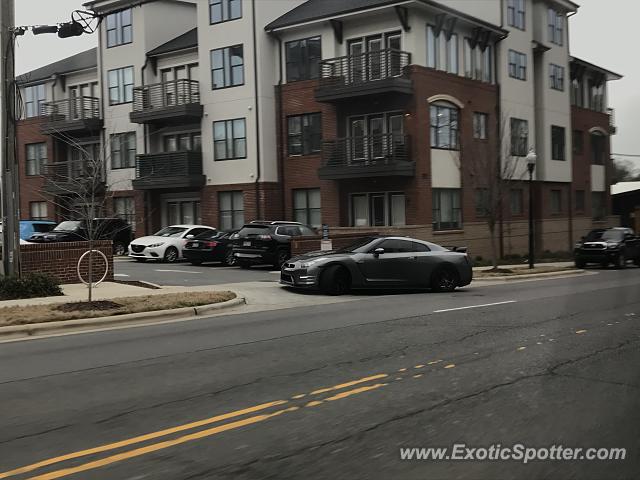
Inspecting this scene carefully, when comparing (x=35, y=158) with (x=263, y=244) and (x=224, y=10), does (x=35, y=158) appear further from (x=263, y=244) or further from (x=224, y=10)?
(x=263, y=244)

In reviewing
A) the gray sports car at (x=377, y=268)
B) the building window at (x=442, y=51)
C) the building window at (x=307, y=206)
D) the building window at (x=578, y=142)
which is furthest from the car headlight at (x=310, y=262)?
the building window at (x=578, y=142)

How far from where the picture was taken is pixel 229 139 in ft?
104

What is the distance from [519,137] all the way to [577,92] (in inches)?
372

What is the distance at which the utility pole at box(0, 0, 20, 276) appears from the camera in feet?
46.5

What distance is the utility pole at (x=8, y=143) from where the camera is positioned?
46.5ft

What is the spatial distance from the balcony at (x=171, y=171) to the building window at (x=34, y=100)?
11693 millimetres

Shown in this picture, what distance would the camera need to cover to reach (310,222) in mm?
30500

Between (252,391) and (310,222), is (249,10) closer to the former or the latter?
(310,222)

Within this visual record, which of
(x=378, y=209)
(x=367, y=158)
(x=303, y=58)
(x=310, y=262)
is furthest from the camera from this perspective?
(x=303, y=58)

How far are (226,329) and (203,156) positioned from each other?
23030 millimetres

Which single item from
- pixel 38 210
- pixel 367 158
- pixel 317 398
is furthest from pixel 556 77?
pixel 317 398

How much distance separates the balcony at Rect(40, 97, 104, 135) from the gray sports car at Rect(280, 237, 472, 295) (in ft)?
79.8

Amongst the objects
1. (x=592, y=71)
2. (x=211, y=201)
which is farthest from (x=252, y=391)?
(x=592, y=71)

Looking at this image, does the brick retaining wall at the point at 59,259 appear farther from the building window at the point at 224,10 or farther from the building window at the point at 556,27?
the building window at the point at 556,27
